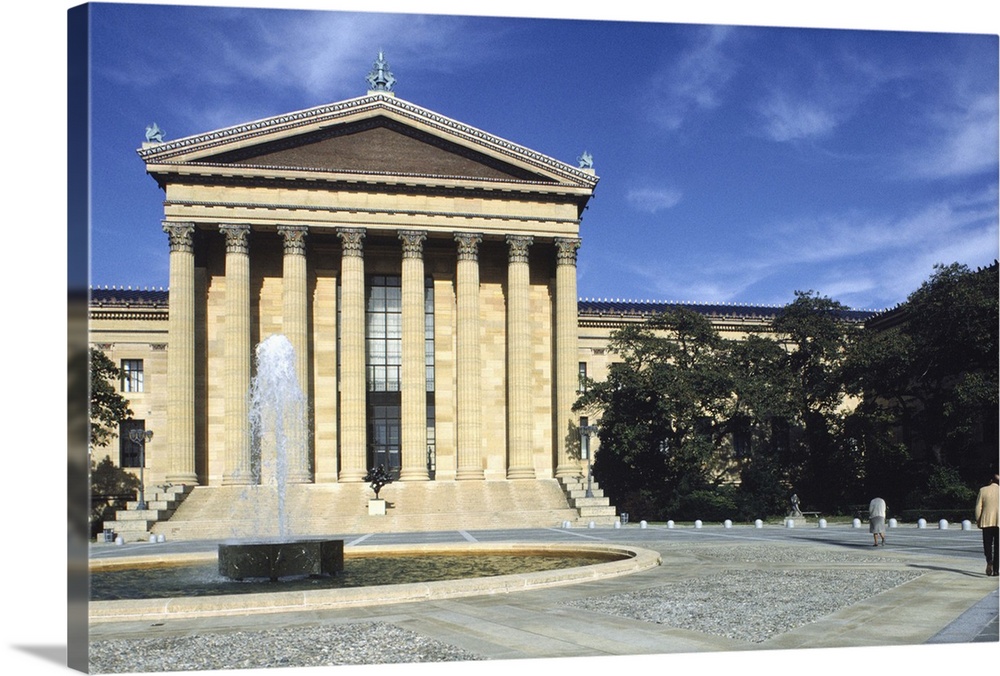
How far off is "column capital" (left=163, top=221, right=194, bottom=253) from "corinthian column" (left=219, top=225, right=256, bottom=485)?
1.64m

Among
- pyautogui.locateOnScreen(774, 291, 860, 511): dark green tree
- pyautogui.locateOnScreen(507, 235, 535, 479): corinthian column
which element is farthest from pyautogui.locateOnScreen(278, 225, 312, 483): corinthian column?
pyautogui.locateOnScreen(774, 291, 860, 511): dark green tree

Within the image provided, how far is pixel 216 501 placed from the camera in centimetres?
4588

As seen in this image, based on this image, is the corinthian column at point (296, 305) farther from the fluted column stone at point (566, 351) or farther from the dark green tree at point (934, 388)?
the dark green tree at point (934, 388)

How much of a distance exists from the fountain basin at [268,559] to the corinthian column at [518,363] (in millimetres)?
33293

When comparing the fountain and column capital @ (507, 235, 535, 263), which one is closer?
the fountain

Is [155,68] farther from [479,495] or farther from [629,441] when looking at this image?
[629,441]

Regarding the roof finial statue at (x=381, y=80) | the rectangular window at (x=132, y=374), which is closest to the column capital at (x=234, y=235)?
the roof finial statue at (x=381, y=80)

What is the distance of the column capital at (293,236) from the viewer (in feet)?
164

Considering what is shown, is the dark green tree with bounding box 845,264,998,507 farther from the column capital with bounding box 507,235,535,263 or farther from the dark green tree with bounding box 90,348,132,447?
the dark green tree with bounding box 90,348,132,447

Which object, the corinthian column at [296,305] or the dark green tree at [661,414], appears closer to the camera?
the corinthian column at [296,305]

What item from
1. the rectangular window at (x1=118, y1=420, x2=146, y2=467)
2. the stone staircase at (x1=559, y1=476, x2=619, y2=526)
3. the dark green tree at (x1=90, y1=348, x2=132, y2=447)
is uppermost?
the dark green tree at (x1=90, y1=348, x2=132, y2=447)

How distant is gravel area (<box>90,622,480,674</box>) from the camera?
1116 centimetres

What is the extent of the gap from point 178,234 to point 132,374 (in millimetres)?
15410

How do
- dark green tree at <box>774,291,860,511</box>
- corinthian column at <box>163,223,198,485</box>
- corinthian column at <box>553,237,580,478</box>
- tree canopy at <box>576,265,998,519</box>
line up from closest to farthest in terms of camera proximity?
tree canopy at <box>576,265,998,519</box>
corinthian column at <box>163,223,198,485</box>
corinthian column at <box>553,237,580,478</box>
dark green tree at <box>774,291,860,511</box>
